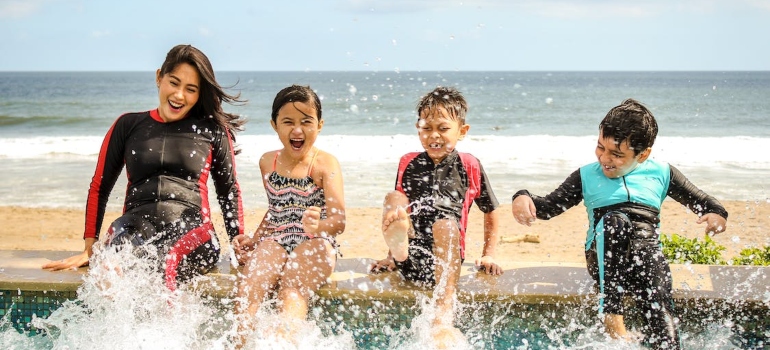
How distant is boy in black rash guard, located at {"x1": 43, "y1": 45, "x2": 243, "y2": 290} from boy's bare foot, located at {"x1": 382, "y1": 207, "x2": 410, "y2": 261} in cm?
105

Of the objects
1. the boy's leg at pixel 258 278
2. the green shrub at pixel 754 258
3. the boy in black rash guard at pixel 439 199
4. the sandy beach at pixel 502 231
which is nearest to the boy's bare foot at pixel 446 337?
the boy in black rash guard at pixel 439 199

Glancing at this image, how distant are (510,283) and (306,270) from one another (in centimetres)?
109

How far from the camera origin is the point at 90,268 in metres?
4.01

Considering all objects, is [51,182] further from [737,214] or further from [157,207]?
[737,214]

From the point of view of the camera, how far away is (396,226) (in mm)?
3582

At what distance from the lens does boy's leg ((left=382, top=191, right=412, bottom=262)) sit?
357 centimetres

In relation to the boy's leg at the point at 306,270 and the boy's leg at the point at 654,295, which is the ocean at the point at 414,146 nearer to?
the boy's leg at the point at 306,270

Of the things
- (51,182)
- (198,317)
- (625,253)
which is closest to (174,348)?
(198,317)

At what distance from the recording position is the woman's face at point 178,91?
4312 millimetres

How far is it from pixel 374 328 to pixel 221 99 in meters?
1.64

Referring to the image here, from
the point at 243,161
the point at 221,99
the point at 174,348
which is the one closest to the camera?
the point at 174,348

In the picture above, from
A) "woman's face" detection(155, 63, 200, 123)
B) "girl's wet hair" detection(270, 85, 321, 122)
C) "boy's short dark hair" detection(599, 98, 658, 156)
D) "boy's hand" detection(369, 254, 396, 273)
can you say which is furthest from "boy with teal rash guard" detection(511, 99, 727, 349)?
"woman's face" detection(155, 63, 200, 123)

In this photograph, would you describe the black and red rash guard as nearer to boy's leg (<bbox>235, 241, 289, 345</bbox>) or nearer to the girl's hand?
the girl's hand

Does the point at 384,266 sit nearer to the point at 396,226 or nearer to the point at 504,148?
the point at 396,226
